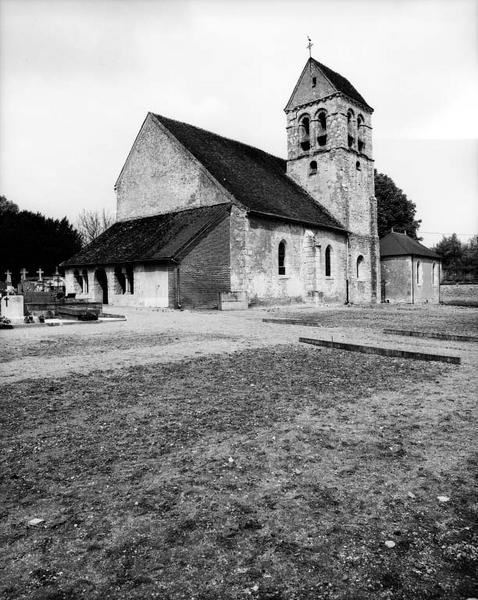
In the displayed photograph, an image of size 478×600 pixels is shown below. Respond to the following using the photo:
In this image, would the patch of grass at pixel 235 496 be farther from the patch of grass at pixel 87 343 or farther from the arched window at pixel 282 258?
the arched window at pixel 282 258

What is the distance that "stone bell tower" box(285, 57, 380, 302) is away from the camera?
110 feet

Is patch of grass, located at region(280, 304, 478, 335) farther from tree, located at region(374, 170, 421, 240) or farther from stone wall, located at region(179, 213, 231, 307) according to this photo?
tree, located at region(374, 170, 421, 240)

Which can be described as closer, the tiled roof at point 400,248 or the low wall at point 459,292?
the tiled roof at point 400,248

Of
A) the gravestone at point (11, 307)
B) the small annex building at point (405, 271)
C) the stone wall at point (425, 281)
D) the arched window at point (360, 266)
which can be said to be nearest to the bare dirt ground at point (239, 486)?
the gravestone at point (11, 307)

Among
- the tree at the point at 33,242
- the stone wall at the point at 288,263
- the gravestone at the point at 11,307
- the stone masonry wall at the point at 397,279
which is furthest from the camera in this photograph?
the tree at the point at 33,242

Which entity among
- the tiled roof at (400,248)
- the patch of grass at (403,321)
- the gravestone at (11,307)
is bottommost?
the patch of grass at (403,321)

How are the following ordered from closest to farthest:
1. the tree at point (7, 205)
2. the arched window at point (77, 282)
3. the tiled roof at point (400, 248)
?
the arched window at point (77, 282) < the tiled roof at point (400, 248) < the tree at point (7, 205)

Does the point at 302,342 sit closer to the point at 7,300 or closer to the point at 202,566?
the point at 202,566

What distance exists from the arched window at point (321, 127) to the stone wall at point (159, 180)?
1230 cm

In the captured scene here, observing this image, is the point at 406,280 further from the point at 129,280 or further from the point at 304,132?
the point at 129,280

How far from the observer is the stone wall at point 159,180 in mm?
26953

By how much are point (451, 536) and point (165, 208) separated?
1126 inches

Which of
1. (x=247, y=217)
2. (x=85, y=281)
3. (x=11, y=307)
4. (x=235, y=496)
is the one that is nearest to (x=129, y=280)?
(x=85, y=281)

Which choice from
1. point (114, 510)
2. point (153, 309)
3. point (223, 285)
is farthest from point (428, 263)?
point (114, 510)
